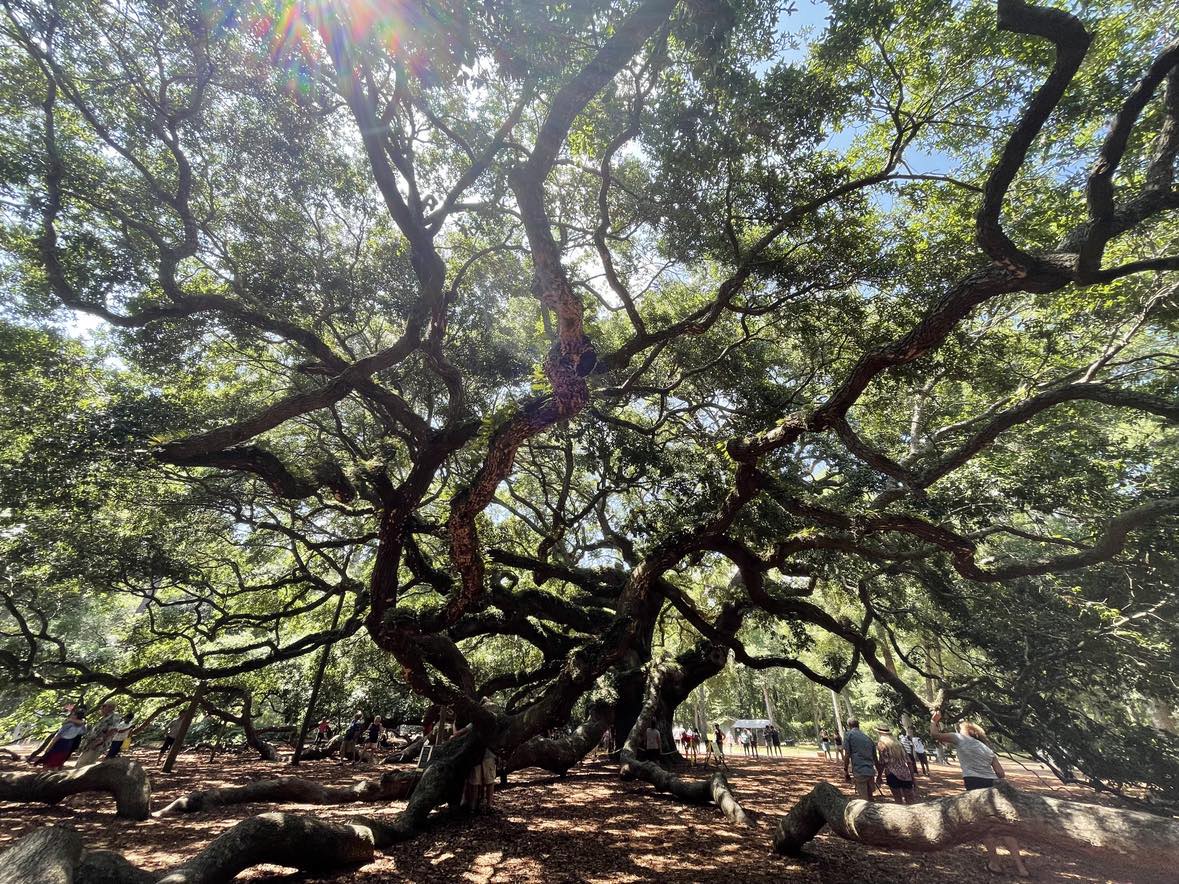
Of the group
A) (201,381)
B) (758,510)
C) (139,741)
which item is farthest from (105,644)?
(758,510)

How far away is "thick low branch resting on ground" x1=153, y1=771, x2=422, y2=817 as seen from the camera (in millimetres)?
6828

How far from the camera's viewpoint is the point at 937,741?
661 centimetres

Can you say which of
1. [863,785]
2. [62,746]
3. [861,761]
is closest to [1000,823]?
[861,761]

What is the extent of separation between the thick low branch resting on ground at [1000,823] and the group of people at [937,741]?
17 centimetres

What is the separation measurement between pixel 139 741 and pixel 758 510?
27.1 metres

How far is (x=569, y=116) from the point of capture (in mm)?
5285

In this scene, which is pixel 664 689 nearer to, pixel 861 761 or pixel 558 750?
pixel 558 750

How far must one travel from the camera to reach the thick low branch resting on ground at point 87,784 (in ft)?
21.6

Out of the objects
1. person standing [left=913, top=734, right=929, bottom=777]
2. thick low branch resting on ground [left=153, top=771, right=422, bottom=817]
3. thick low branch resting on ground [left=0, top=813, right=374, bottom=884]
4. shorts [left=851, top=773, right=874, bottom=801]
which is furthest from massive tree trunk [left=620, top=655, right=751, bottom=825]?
Answer: person standing [left=913, top=734, right=929, bottom=777]

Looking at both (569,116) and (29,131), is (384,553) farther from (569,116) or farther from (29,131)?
(29,131)

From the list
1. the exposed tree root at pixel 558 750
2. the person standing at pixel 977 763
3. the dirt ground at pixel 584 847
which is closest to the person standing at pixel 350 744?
the dirt ground at pixel 584 847

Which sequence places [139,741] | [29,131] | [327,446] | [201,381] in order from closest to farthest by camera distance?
[29,131]
[201,381]
[327,446]
[139,741]

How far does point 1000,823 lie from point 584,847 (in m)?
3.85

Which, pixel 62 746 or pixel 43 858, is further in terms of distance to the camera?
pixel 62 746
